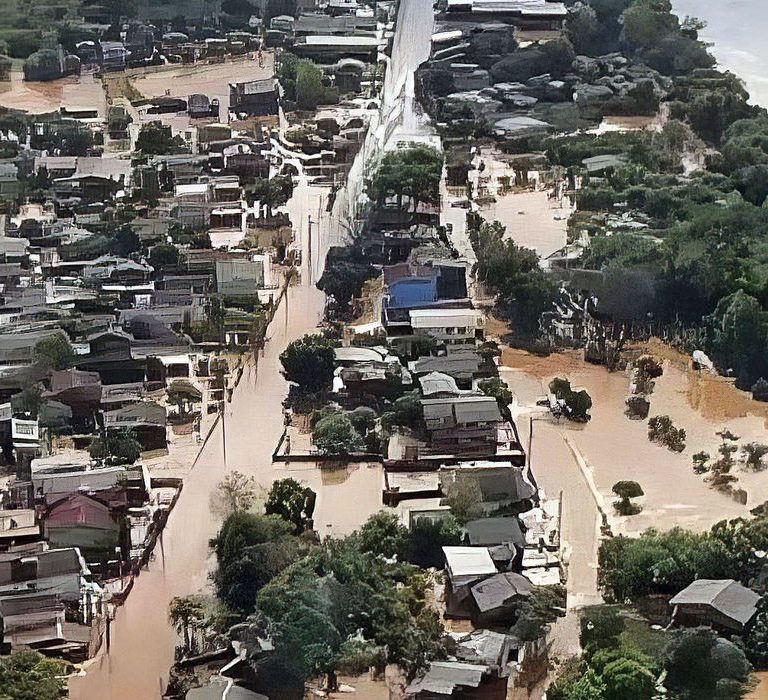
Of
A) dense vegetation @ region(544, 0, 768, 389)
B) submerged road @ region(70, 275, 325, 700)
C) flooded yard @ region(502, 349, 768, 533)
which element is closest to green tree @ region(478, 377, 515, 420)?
flooded yard @ region(502, 349, 768, 533)

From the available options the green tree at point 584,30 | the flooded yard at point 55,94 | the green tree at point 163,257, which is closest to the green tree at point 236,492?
the green tree at point 163,257

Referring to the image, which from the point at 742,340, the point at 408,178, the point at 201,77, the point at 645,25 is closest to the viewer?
the point at 742,340

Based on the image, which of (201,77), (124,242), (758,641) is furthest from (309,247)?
(758,641)

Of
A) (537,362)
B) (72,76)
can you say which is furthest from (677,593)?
(72,76)

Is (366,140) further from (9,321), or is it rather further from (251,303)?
(9,321)

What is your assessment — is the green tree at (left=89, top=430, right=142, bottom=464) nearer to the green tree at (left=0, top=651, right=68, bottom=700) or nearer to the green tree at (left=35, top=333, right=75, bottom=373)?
the green tree at (left=35, top=333, right=75, bottom=373)

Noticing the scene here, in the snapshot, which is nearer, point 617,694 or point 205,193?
point 617,694

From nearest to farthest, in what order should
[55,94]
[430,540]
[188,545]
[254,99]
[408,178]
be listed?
1. [430,540]
2. [188,545]
3. [408,178]
4. [254,99]
5. [55,94]

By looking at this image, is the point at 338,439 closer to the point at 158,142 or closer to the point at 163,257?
the point at 163,257
